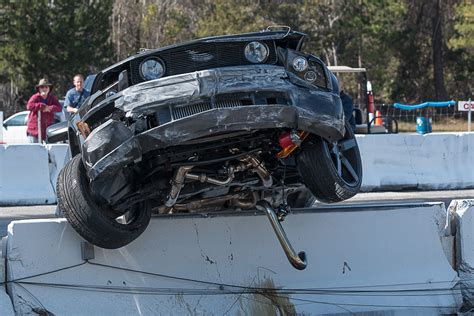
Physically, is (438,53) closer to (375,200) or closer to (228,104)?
(375,200)

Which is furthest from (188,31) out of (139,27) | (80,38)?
(80,38)

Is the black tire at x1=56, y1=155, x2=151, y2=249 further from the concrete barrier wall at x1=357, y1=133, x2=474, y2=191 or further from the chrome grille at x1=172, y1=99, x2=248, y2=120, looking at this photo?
the concrete barrier wall at x1=357, y1=133, x2=474, y2=191

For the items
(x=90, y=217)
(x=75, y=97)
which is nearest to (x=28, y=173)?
(x=75, y=97)

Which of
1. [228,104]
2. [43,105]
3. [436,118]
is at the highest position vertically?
[228,104]

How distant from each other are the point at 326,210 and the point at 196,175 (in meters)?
0.97

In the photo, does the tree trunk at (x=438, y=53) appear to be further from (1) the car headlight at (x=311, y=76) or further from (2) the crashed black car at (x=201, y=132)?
(1) the car headlight at (x=311, y=76)

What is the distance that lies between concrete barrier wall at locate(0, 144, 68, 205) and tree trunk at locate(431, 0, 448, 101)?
38.8m

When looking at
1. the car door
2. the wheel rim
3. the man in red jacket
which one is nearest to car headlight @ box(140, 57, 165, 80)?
the wheel rim

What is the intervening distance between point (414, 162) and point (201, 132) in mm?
9579

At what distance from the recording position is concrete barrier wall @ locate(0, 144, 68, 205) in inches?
513

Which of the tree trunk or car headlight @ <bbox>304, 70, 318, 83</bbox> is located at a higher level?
car headlight @ <bbox>304, 70, 318, 83</bbox>

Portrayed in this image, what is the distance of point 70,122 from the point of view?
6.35m

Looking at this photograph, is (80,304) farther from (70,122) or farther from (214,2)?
(214,2)

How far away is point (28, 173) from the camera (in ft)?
43.0
